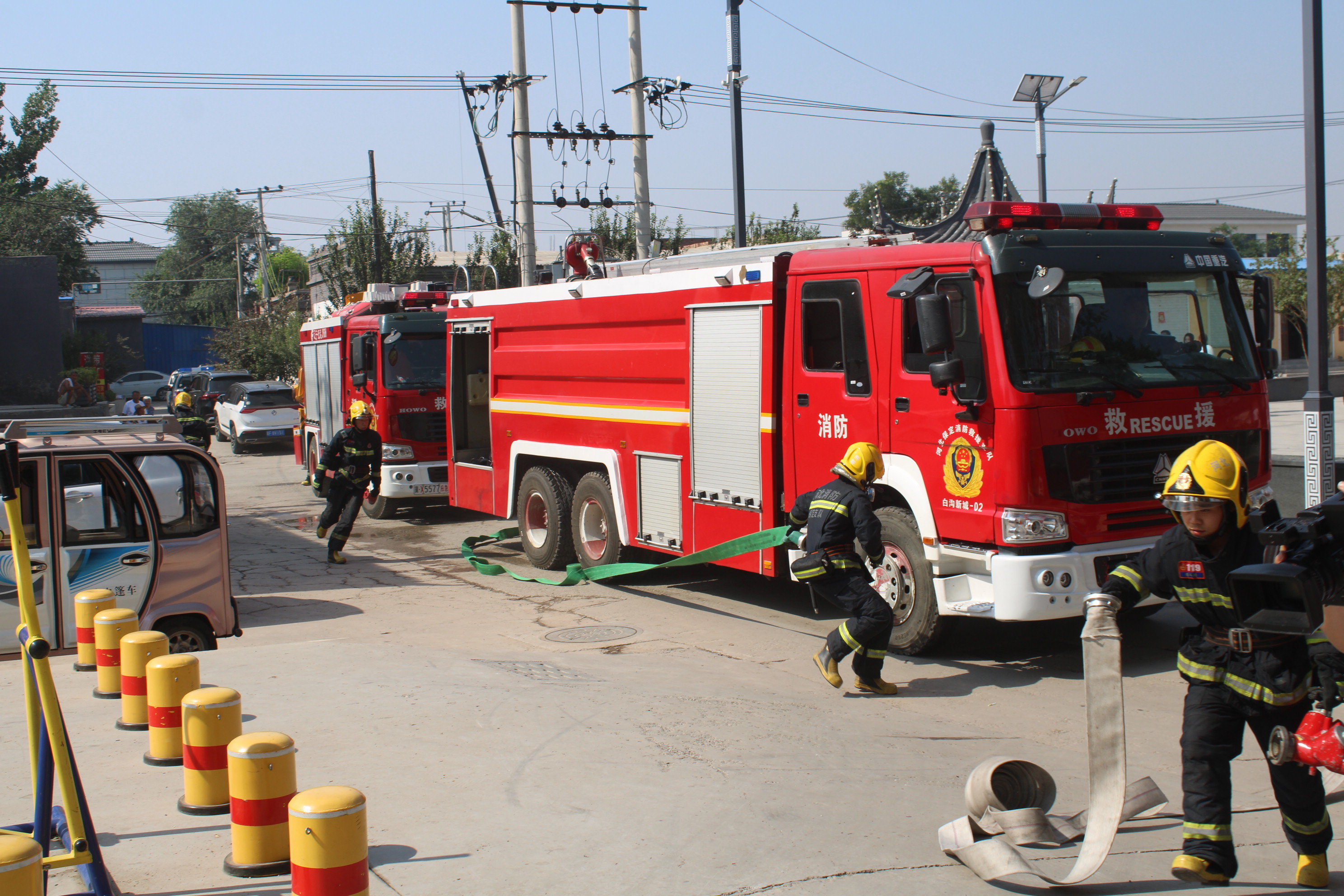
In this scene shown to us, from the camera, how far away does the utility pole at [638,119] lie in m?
21.8

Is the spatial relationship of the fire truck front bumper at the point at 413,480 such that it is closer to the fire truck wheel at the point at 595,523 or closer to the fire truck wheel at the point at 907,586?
the fire truck wheel at the point at 595,523

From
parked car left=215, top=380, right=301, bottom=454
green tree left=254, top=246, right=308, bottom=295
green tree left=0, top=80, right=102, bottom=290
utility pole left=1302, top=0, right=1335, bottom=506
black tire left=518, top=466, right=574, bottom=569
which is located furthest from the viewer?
green tree left=254, top=246, right=308, bottom=295

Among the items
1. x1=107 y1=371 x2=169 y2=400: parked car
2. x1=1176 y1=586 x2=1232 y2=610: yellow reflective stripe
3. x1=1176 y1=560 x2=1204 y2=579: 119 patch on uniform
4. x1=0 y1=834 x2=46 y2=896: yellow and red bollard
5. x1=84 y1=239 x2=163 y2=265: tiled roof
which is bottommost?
x1=0 y1=834 x2=46 y2=896: yellow and red bollard

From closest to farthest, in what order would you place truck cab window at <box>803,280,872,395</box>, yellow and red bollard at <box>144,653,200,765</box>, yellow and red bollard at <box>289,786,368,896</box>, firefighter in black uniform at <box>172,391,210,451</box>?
1. yellow and red bollard at <box>289,786,368,896</box>
2. yellow and red bollard at <box>144,653,200,765</box>
3. truck cab window at <box>803,280,872,395</box>
4. firefighter in black uniform at <box>172,391,210,451</box>

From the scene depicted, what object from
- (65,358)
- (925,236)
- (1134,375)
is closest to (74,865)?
(1134,375)

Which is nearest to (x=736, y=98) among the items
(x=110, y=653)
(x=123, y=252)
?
(x=110, y=653)

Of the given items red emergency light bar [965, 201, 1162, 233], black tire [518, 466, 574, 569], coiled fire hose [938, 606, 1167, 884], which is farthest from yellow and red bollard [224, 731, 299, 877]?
black tire [518, 466, 574, 569]

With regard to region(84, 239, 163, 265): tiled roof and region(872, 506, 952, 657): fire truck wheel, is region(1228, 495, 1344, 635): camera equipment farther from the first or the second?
A: region(84, 239, 163, 265): tiled roof

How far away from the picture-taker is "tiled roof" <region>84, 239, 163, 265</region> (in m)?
114

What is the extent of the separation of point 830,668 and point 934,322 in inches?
85.3

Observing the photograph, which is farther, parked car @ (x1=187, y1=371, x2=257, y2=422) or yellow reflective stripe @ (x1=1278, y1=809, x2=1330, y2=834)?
parked car @ (x1=187, y1=371, x2=257, y2=422)

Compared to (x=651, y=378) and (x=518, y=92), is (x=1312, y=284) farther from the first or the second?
(x=518, y=92)

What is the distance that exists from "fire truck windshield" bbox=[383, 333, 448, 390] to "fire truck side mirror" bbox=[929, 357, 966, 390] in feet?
30.1

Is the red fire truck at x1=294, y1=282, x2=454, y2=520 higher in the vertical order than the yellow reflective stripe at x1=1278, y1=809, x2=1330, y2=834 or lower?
higher
